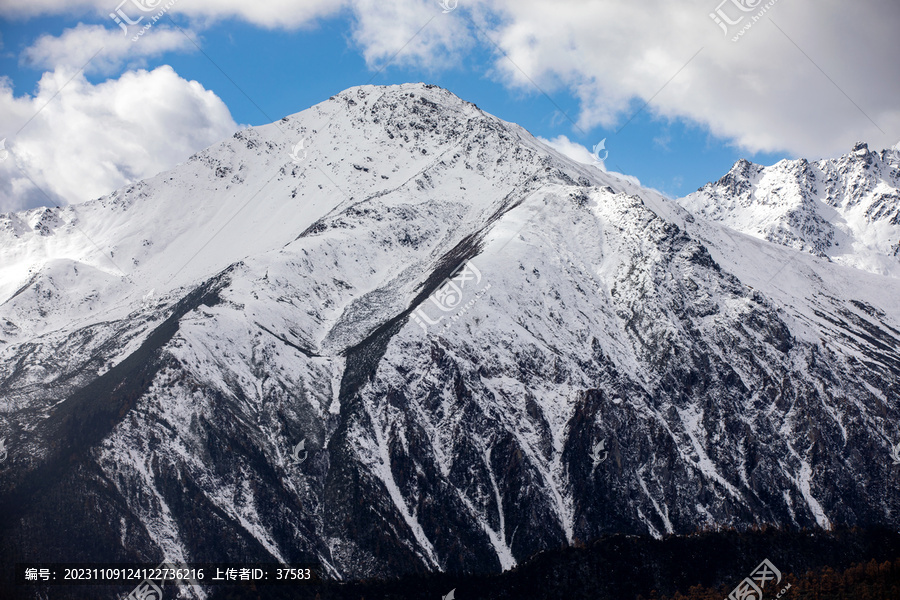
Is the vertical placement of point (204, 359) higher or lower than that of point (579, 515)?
higher

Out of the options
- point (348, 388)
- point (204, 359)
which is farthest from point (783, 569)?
point (204, 359)

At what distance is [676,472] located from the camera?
564 ft

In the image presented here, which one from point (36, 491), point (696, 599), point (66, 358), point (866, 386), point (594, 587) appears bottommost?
point (696, 599)

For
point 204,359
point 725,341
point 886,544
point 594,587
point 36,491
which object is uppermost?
point 204,359

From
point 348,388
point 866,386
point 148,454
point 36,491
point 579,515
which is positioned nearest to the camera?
point 36,491

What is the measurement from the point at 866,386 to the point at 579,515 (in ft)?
357

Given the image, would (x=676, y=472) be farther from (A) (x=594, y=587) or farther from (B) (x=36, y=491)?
(B) (x=36, y=491)

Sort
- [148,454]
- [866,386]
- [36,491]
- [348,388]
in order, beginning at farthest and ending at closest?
1. [866,386]
2. [348,388]
3. [148,454]
4. [36,491]

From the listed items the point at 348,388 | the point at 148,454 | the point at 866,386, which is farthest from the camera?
the point at 866,386

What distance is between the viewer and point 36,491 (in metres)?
142

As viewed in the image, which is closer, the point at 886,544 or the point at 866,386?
the point at 886,544

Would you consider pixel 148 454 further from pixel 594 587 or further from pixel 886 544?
pixel 886 544

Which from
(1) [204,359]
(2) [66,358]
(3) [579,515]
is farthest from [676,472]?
(2) [66,358]

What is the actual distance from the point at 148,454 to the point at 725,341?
16921 cm
